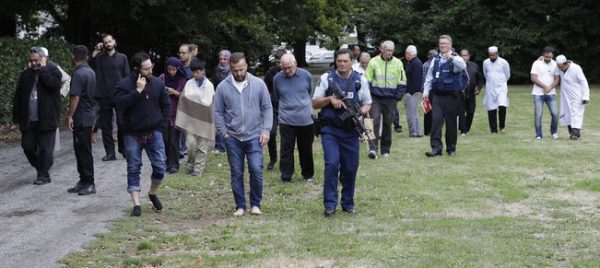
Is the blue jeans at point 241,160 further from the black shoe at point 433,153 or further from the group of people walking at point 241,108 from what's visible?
the black shoe at point 433,153

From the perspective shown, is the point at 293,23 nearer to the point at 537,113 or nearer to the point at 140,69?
the point at 537,113

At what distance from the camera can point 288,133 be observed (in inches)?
482

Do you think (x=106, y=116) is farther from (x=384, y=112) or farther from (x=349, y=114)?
(x=349, y=114)

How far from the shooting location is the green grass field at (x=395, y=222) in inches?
301

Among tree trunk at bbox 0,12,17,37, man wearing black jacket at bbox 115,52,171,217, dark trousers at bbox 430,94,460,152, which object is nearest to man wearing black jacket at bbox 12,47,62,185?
man wearing black jacket at bbox 115,52,171,217

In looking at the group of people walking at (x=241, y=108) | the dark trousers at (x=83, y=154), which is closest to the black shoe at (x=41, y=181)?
the group of people walking at (x=241, y=108)

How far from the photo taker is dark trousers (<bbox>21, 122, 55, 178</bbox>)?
1201 cm

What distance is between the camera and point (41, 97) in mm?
11789

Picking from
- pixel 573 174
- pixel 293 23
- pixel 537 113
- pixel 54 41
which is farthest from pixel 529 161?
pixel 293 23

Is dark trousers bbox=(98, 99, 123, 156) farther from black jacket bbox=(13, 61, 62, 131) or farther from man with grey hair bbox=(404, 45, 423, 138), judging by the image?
man with grey hair bbox=(404, 45, 423, 138)

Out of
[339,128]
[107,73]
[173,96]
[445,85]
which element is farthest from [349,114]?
[107,73]

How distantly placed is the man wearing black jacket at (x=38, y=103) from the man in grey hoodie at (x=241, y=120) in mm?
2964

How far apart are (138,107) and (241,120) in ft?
3.60

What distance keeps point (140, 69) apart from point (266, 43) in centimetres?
2922
